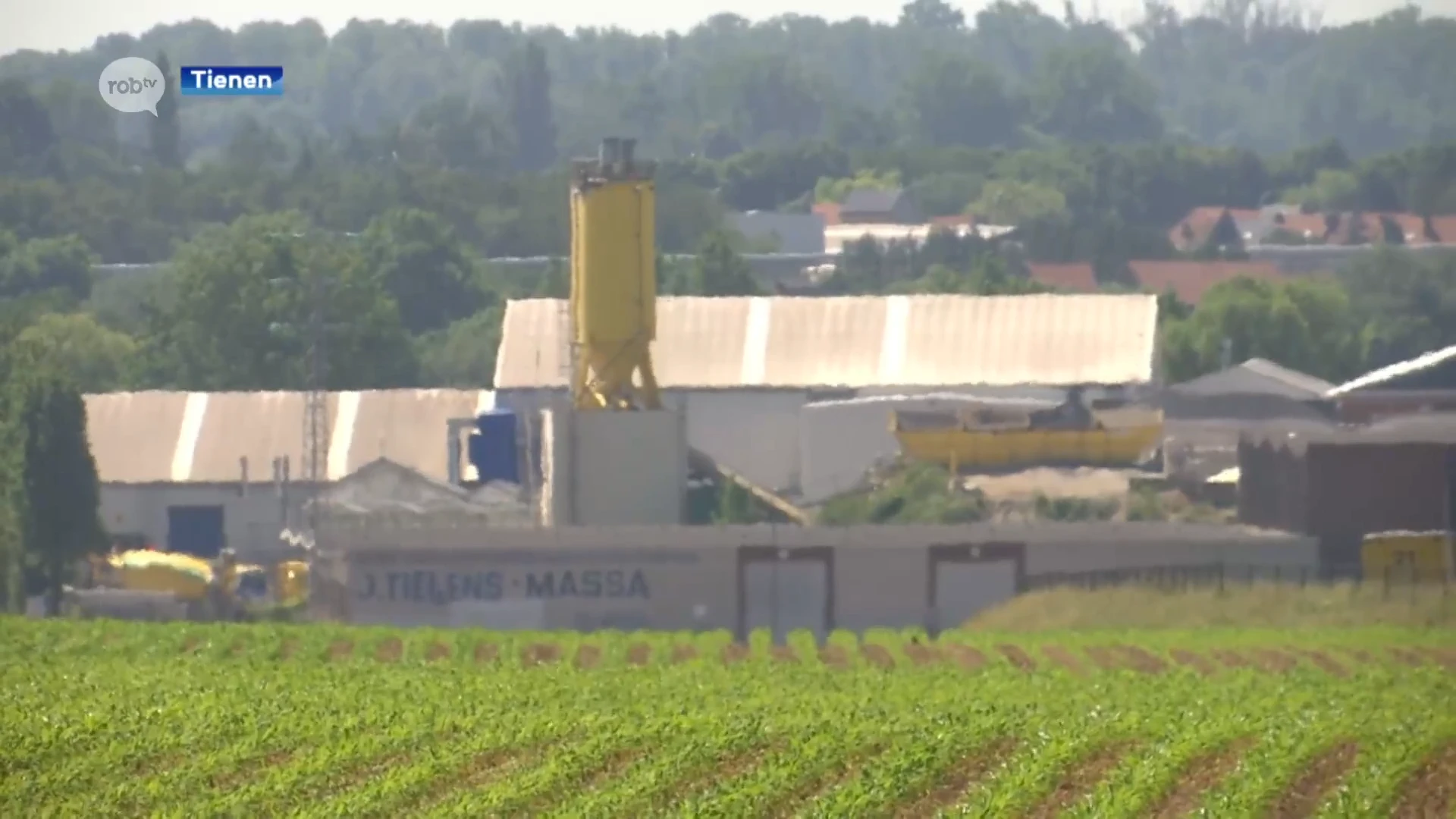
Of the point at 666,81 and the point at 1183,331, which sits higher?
the point at 666,81

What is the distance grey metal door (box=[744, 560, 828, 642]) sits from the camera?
24422mm

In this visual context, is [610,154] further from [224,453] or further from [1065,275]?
[1065,275]

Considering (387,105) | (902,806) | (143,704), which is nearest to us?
(902,806)

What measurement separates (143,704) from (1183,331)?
28.3 m

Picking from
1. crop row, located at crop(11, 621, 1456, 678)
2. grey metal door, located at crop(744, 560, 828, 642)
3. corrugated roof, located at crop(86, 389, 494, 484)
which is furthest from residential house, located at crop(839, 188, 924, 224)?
crop row, located at crop(11, 621, 1456, 678)

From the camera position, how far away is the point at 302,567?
1091 inches

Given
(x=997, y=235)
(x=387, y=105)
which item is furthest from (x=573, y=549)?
(x=997, y=235)

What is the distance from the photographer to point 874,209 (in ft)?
211

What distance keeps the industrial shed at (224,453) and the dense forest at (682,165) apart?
4.08ft

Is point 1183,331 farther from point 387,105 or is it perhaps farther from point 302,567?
point 302,567

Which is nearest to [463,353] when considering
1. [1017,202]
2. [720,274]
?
[720,274]

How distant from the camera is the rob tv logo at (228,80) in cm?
1544

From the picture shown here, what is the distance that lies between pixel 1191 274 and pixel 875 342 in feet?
65.4

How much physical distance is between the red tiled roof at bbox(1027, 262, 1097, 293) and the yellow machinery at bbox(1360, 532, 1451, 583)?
30296mm
